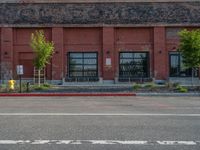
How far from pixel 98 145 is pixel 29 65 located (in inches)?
A: 1403

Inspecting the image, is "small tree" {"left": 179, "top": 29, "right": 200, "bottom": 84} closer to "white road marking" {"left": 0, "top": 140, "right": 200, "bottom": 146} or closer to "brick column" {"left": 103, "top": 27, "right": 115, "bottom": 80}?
"brick column" {"left": 103, "top": 27, "right": 115, "bottom": 80}

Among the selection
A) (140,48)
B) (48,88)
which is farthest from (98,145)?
(140,48)

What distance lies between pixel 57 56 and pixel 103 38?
192 inches

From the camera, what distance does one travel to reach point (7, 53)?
42.7 meters

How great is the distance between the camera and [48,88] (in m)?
32.7

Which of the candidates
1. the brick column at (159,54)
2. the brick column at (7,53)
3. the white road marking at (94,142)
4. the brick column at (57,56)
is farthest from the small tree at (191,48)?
the white road marking at (94,142)

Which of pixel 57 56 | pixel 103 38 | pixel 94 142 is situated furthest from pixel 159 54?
pixel 94 142

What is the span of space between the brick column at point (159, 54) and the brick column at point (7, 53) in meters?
14.2

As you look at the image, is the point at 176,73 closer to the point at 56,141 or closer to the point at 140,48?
the point at 140,48

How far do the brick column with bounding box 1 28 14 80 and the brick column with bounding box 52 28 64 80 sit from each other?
4.20 metres

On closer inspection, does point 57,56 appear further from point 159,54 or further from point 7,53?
point 159,54

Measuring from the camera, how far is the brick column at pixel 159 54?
140ft

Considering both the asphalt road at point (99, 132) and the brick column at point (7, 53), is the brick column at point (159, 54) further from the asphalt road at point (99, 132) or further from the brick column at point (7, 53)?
the asphalt road at point (99, 132)

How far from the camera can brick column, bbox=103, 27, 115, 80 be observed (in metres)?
42.8
